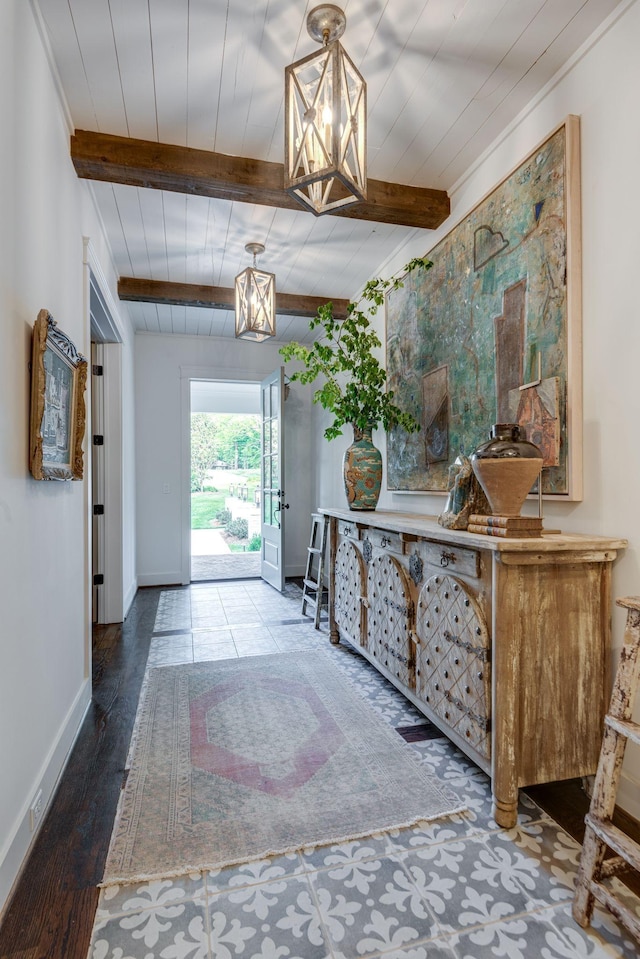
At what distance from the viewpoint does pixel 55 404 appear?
1.87m

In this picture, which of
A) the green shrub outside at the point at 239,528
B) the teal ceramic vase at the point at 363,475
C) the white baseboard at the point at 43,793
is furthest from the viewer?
the green shrub outside at the point at 239,528

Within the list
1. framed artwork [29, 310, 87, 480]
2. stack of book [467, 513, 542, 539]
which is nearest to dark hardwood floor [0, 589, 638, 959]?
stack of book [467, 513, 542, 539]

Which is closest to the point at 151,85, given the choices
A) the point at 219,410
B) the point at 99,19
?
the point at 99,19

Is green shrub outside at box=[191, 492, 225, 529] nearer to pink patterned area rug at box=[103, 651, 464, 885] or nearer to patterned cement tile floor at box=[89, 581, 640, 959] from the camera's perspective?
pink patterned area rug at box=[103, 651, 464, 885]

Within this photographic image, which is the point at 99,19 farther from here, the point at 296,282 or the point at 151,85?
the point at 296,282

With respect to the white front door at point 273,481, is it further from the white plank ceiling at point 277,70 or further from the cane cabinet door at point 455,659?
the cane cabinet door at point 455,659

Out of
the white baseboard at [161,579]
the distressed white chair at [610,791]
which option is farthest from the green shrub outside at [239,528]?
the distressed white chair at [610,791]

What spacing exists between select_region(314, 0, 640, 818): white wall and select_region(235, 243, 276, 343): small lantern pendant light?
5.98 feet

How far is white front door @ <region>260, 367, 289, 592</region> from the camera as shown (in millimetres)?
4848

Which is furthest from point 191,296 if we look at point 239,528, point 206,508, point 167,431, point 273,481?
point 206,508

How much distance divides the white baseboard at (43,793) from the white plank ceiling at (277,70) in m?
2.57

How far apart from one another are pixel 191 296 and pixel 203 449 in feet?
20.2

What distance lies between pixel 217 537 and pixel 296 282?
6.37 meters

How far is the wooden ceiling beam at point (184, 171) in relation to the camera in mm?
2271
